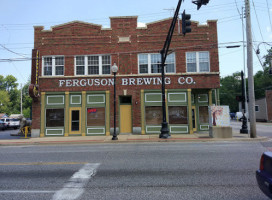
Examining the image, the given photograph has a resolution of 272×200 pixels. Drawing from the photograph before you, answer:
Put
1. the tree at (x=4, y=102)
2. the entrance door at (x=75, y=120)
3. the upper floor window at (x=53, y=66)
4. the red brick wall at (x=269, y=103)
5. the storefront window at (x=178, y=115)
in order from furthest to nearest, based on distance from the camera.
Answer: the tree at (x=4, y=102)
the red brick wall at (x=269, y=103)
the upper floor window at (x=53, y=66)
the entrance door at (x=75, y=120)
the storefront window at (x=178, y=115)

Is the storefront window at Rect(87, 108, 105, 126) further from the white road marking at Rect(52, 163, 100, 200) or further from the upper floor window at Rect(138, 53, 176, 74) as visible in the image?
the white road marking at Rect(52, 163, 100, 200)

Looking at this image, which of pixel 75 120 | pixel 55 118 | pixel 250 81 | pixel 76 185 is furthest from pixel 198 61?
pixel 76 185

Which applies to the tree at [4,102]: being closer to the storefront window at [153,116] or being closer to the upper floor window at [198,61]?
the storefront window at [153,116]

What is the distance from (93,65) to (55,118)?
570 cm

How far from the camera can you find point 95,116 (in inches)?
666

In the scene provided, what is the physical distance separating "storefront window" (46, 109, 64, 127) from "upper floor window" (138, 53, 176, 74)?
7954mm

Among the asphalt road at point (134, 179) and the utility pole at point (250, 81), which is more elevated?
the utility pole at point (250, 81)

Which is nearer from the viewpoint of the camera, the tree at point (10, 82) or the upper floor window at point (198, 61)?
the upper floor window at point (198, 61)

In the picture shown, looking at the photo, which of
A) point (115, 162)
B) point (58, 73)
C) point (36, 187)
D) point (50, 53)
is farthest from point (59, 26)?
point (36, 187)

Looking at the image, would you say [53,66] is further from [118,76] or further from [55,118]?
A: [118,76]

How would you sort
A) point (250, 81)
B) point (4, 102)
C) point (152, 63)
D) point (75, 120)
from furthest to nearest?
point (4, 102), point (152, 63), point (75, 120), point (250, 81)

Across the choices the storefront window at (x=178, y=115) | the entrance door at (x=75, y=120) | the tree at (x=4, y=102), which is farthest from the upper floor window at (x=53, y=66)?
the tree at (x=4, y=102)

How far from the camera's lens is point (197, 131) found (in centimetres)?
1755

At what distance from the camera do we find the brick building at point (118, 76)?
16.8 meters
